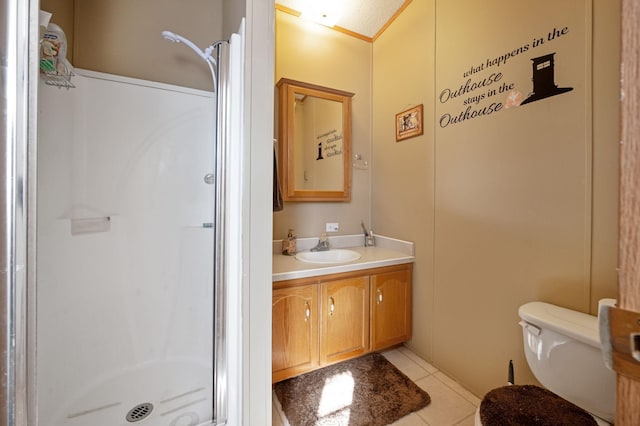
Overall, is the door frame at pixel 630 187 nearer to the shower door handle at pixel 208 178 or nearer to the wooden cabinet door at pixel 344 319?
the wooden cabinet door at pixel 344 319

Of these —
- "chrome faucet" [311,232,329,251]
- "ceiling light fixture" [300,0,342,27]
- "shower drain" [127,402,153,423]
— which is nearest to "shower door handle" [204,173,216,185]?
"chrome faucet" [311,232,329,251]

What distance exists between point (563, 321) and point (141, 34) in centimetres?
268

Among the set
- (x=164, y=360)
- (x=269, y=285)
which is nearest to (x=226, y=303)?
(x=269, y=285)

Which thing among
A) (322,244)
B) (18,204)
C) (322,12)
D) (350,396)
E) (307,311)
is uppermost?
(322,12)

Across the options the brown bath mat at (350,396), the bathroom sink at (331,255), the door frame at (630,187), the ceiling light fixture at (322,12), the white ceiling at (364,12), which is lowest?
the brown bath mat at (350,396)

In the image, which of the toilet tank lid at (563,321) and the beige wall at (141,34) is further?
the beige wall at (141,34)

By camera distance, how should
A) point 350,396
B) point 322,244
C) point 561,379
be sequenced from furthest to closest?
1. point 322,244
2. point 350,396
3. point 561,379

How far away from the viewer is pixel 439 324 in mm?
1772

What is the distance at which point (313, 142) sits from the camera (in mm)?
2174

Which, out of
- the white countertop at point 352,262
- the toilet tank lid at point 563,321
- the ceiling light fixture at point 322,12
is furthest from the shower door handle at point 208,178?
the toilet tank lid at point 563,321

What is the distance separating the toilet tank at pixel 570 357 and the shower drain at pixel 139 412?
197 centimetres

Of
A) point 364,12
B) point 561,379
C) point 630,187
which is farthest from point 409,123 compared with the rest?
point 630,187

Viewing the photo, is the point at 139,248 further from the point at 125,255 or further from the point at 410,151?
the point at 410,151

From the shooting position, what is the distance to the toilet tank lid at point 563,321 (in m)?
0.95
